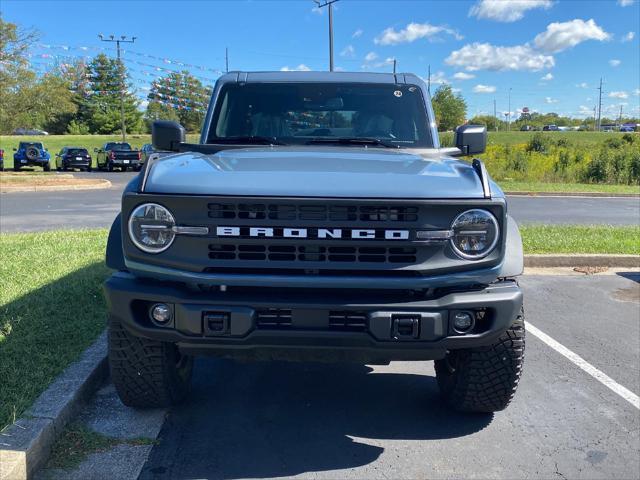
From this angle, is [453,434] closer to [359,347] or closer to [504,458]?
[504,458]

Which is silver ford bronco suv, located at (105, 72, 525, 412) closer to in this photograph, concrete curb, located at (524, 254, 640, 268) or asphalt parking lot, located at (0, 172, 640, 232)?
concrete curb, located at (524, 254, 640, 268)

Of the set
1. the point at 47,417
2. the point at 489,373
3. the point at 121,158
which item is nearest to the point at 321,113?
the point at 489,373

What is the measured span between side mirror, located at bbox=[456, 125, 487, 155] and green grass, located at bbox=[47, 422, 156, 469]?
2.75m

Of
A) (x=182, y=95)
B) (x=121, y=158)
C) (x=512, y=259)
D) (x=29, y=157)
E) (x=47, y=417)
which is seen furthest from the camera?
(x=182, y=95)

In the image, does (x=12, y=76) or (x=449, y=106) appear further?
(x=449, y=106)

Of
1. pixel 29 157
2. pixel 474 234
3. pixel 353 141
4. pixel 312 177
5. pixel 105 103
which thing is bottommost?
pixel 474 234

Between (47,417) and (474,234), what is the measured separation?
2312 millimetres

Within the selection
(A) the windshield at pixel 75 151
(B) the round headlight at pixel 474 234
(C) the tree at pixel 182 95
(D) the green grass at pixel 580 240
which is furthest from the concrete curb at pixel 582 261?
(C) the tree at pixel 182 95

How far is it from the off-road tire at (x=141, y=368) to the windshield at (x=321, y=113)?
157 cm

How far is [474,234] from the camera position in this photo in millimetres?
2795

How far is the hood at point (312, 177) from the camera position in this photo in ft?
8.95

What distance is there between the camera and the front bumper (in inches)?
105

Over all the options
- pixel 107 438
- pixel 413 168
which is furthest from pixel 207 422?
pixel 413 168

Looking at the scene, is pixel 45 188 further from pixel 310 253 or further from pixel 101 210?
pixel 310 253
